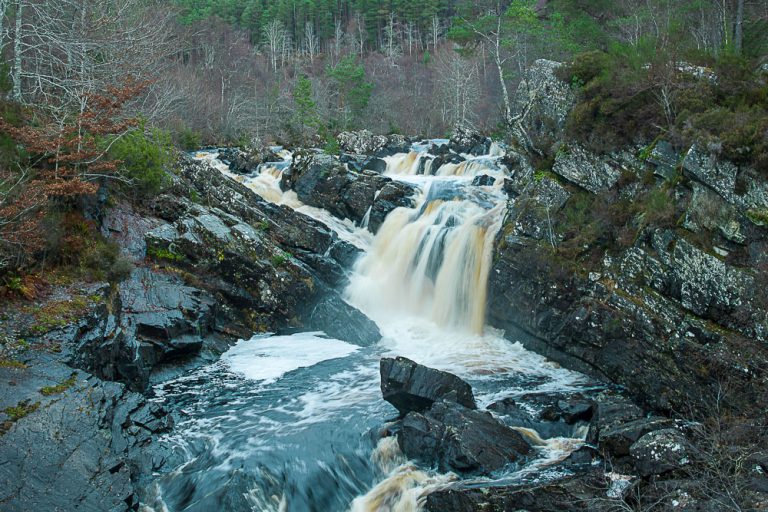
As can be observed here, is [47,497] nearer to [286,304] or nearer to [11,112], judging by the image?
[286,304]

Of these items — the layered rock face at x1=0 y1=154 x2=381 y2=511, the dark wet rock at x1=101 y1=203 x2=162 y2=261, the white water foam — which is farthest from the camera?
the dark wet rock at x1=101 y1=203 x2=162 y2=261

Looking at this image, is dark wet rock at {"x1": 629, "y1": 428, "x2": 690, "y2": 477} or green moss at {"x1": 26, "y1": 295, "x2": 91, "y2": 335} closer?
dark wet rock at {"x1": 629, "y1": 428, "x2": 690, "y2": 477}

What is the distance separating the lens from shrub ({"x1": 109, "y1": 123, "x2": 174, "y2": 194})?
53.0ft

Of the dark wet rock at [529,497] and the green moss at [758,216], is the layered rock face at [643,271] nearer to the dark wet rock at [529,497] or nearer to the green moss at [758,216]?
the green moss at [758,216]

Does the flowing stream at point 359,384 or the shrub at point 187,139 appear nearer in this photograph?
the flowing stream at point 359,384

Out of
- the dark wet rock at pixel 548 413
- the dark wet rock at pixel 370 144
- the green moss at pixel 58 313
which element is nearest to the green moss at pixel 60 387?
the green moss at pixel 58 313

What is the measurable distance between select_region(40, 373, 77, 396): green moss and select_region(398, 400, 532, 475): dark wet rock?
5.71 metres

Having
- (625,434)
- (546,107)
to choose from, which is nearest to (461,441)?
Result: (625,434)

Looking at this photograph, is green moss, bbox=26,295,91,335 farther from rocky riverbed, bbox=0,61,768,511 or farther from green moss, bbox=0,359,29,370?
green moss, bbox=0,359,29,370

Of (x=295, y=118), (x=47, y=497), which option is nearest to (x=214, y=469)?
(x=47, y=497)

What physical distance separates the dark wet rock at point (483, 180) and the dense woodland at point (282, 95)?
279 cm

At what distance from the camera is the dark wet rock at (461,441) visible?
902cm

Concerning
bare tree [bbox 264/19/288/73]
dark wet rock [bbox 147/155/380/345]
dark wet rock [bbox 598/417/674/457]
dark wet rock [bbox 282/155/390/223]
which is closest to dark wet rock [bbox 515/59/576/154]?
dark wet rock [bbox 282/155/390/223]

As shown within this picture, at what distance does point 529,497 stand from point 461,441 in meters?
1.53
